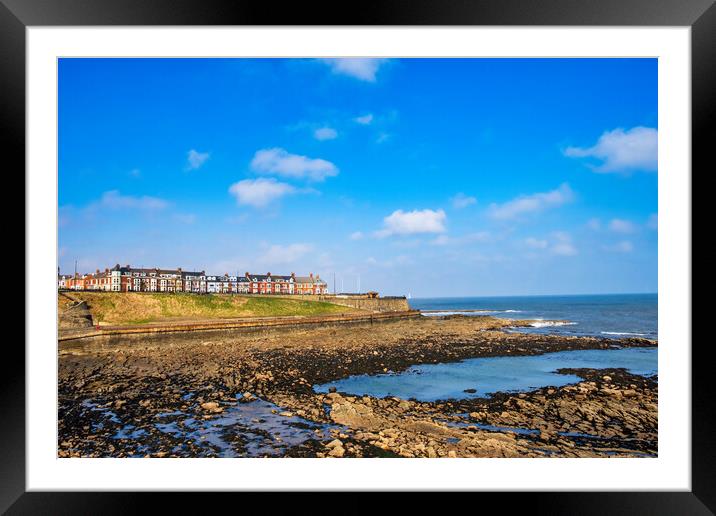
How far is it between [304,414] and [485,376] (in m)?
4.93

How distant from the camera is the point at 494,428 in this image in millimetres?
5262

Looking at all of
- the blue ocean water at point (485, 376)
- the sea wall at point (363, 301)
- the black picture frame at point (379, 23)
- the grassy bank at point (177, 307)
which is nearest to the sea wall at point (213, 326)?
the grassy bank at point (177, 307)

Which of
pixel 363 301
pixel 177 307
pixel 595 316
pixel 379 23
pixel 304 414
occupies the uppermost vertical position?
pixel 379 23

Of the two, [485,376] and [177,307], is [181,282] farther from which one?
[485,376]

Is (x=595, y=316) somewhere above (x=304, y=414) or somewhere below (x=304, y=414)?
below

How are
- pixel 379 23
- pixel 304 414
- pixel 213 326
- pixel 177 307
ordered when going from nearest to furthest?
pixel 379 23 < pixel 304 414 < pixel 213 326 < pixel 177 307

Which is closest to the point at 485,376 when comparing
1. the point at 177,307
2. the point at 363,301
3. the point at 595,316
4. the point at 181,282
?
the point at 177,307

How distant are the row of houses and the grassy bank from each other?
8740mm

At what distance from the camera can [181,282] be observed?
113 ft

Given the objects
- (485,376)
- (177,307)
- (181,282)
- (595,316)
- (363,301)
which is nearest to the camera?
(485,376)

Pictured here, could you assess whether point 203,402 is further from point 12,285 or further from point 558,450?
point 558,450

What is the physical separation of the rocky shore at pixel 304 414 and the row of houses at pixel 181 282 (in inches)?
840

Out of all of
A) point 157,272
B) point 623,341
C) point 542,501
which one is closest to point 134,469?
point 542,501

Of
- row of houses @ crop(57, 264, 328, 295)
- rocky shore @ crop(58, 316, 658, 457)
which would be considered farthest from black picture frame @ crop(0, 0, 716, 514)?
row of houses @ crop(57, 264, 328, 295)
